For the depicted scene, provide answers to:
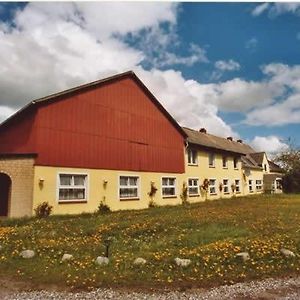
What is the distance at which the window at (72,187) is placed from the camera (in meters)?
22.0

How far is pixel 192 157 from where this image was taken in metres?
34.9

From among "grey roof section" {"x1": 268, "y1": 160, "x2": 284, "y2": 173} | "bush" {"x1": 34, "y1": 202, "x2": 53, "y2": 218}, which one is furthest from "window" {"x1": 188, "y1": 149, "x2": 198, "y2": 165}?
"grey roof section" {"x1": 268, "y1": 160, "x2": 284, "y2": 173}

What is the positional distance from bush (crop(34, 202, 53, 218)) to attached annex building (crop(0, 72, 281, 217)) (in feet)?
0.92

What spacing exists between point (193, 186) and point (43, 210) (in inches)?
662

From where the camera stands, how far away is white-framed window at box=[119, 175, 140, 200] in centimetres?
2597

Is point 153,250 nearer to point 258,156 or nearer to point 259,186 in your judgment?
point 259,186

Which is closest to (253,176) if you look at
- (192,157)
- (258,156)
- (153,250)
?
(258,156)

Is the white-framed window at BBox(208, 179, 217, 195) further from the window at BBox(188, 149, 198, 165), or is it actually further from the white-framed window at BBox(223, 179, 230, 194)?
the window at BBox(188, 149, 198, 165)

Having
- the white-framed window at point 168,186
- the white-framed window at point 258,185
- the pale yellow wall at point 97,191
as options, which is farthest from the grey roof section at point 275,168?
the pale yellow wall at point 97,191

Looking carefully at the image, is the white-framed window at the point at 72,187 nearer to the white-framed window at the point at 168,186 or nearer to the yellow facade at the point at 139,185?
the yellow facade at the point at 139,185

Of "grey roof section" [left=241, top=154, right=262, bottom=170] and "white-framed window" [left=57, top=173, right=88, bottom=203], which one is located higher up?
"grey roof section" [left=241, top=154, right=262, bottom=170]

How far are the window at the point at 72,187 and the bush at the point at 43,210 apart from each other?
100cm

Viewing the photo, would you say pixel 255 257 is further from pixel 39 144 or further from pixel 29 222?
pixel 39 144

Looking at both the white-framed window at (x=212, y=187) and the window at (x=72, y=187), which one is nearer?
the window at (x=72, y=187)
